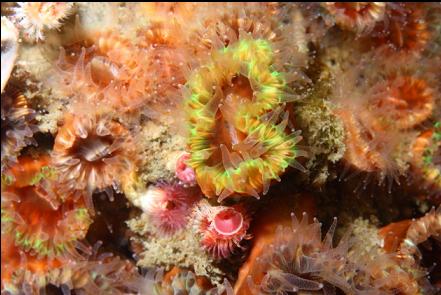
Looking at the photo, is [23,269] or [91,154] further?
[23,269]

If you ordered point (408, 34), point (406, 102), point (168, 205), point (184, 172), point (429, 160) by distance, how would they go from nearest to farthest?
point (184, 172), point (168, 205), point (429, 160), point (406, 102), point (408, 34)

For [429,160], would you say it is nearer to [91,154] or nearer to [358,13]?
[358,13]

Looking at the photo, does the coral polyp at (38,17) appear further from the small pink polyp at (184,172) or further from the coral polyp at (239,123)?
the small pink polyp at (184,172)

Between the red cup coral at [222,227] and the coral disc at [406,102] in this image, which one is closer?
the red cup coral at [222,227]

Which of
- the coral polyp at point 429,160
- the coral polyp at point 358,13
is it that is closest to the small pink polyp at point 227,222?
the coral polyp at point 429,160

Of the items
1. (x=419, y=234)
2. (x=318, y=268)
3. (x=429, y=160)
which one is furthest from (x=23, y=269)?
(x=429, y=160)

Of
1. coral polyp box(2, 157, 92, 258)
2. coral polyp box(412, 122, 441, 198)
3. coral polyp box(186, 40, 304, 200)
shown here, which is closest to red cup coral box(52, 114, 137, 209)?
coral polyp box(2, 157, 92, 258)

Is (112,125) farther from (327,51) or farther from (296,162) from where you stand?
(327,51)
